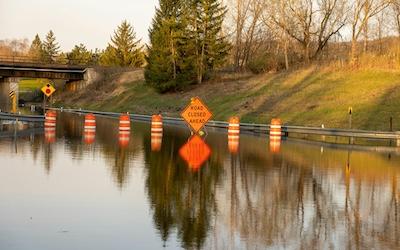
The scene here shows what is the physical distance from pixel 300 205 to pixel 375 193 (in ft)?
8.95

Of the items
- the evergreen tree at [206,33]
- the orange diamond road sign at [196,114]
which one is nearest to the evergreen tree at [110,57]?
the evergreen tree at [206,33]

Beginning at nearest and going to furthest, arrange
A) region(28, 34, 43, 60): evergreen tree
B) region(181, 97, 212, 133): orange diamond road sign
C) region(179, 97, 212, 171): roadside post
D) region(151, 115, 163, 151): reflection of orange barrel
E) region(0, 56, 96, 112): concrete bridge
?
region(179, 97, 212, 171): roadside post, region(151, 115, 163, 151): reflection of orange barrel, region(181, 97, 212, 133): orange diamond road sign, region(0, 56, 96, 112): concrete bridge, region(28, 34, 43, 60): evergreen tree

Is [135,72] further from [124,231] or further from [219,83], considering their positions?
[124,231]

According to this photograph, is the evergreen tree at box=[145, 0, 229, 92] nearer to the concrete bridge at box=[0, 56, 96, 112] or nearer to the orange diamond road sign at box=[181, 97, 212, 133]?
the concrete bridge at box=[0, 56, 96, 112]

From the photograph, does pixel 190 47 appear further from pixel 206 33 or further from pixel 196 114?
pixel 196 114

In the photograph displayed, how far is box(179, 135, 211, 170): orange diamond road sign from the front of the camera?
1955 centimetres

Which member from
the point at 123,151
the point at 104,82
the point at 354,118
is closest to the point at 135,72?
the point at 104,82

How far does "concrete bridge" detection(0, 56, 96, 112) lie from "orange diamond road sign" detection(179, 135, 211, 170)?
50778 mm

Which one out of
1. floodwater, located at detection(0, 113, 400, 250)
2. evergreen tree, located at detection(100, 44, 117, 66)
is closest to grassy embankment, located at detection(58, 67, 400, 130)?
floodwater, located at detection(0, 113, 400, 250)

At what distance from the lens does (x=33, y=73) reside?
83.8 m

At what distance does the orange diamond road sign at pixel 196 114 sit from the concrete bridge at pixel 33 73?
155 feet

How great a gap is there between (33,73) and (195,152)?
6416 centimetres

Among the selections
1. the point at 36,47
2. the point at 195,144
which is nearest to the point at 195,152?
the point at 195,144

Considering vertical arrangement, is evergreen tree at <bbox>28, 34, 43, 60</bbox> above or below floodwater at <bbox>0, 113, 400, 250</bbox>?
above
